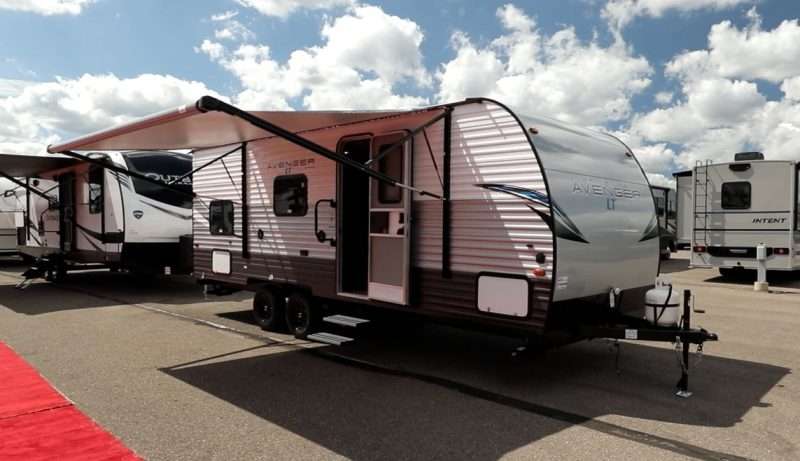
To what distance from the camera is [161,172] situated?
41.1 feet

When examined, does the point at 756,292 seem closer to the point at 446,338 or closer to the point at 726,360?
the point at 726,360

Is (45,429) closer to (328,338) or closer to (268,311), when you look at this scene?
(328,338)

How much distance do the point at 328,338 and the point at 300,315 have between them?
85 cm

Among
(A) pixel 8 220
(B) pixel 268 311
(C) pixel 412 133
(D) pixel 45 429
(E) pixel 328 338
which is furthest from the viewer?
(A) pixel 8 220

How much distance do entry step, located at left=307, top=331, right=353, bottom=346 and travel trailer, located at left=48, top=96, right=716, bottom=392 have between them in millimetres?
50

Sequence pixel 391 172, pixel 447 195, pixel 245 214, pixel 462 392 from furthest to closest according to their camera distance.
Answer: pixel 245 214, pixel 391 172, pixel 447 195, pixel 462 392

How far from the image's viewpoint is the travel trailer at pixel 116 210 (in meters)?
11.9

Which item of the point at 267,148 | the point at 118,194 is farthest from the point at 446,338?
the point at 118,194

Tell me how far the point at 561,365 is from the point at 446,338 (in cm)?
178

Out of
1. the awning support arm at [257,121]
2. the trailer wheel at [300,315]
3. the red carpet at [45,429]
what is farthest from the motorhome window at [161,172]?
the awning support arm at [257,121]

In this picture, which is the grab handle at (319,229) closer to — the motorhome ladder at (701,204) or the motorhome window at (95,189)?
the motorhome window at (95,189)

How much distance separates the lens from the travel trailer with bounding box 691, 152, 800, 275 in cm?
1335

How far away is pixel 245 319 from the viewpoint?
9422mm

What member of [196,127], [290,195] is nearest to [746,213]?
[290,195]
